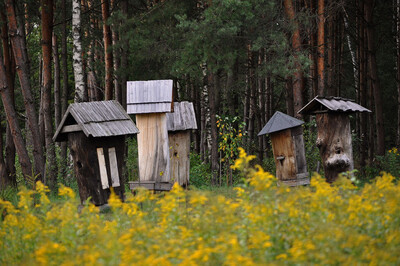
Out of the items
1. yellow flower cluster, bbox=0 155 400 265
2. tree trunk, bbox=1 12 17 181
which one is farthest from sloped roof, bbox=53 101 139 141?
tree trunk, bbox=1 12 17 181

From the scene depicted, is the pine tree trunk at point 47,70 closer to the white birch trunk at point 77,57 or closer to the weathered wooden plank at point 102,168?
the white birch trunk at point 77,57

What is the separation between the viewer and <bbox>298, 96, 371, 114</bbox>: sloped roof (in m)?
10.7

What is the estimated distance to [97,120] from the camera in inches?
409

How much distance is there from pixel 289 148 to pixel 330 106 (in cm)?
157

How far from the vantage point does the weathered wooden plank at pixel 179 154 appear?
13.3m

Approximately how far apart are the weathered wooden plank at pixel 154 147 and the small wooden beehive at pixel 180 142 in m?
1.40

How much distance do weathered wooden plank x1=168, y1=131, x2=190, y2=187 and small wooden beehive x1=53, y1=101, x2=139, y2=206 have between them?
248cm

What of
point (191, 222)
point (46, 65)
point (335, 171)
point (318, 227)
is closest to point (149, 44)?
point (46, 65)

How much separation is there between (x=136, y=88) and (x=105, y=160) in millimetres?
2062

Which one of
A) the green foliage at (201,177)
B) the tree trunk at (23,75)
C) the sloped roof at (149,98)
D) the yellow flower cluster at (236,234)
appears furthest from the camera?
the green foliage at (201,177)

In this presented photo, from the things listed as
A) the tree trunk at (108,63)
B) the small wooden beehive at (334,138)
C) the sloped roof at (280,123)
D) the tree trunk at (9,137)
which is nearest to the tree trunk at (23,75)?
the tree trunk at (9,137)

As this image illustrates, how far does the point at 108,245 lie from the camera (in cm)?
497

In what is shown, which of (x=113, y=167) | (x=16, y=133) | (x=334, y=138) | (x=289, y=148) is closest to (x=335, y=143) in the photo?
(x=334, y=138)

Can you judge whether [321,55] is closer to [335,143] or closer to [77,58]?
[335,143]
